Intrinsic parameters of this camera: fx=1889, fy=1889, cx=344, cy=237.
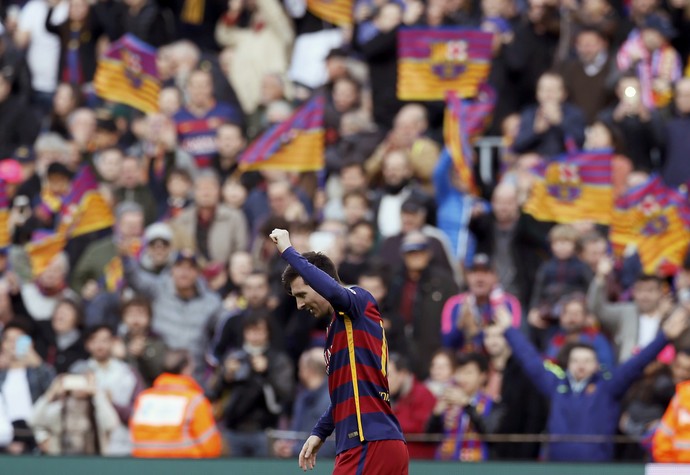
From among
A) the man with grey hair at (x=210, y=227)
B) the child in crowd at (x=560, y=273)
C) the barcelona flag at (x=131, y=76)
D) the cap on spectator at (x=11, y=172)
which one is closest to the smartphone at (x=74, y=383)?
the man with grey hair at (x=210, y=227)

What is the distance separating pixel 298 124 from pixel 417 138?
119cm

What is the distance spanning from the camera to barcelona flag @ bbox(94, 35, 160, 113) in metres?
18.6

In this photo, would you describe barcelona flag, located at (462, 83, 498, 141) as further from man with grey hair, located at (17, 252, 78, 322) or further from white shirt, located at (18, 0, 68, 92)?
white shirt, located at (18, 0, 68, 92)

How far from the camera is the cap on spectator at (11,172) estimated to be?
59.8 ft

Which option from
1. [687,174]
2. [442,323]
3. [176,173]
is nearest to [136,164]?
[176,173]

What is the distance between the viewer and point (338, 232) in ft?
50.8

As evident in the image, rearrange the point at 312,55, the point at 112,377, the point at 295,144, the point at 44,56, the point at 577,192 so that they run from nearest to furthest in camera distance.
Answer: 1. the point at 112,377
2. the point at 577,192
3. the point at 295,144
4. the point at 312,55
5. the point at 44,56

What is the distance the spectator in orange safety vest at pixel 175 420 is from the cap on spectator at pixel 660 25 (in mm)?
5892

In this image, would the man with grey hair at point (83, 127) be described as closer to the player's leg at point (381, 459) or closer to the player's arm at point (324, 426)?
the player's arm at point (324, 426)

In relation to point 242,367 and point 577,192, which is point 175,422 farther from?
point 577,192

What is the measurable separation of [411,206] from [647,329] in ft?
7.47

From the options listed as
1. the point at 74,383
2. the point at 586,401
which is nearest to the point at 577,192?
the point at 586,401

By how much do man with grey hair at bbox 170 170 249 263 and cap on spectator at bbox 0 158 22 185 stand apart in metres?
2.35

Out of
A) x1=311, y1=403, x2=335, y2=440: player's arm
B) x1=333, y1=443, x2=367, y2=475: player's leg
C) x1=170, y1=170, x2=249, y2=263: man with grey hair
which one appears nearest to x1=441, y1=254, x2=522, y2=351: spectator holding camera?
x1=170, y1=170, x2=249, y2=263: man with grey hair
